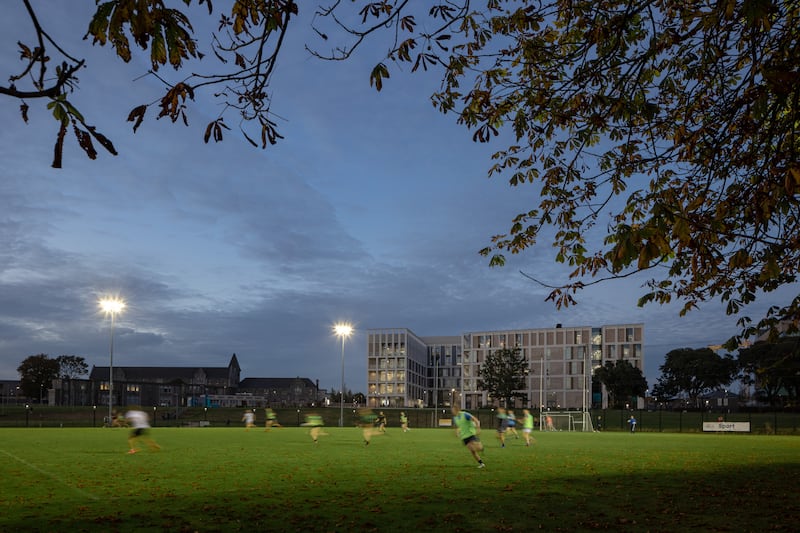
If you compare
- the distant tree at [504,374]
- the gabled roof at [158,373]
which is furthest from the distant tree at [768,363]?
the gabled roof at [158,373]

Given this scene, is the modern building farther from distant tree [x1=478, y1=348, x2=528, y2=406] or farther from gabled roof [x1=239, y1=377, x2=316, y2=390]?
gabled roof [x1=239, y1=377, x2=316, y2=390]

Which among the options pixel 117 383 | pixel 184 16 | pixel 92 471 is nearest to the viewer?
pixel 184 16

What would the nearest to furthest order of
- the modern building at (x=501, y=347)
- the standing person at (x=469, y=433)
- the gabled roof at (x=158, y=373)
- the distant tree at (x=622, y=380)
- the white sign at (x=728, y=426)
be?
1. the standing person at (x=469, y=433)
2. the white sign at (x=728, y=426)
3. the distant tree at (x=622, y=380)
4. the modern building at (x=501, y=347)
5. the gabled roof at (x=158, y=373)

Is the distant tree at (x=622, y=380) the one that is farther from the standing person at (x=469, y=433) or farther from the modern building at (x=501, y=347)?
the standing person at (x=469, y=433)

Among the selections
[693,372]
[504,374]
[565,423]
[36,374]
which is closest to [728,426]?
[565,423]

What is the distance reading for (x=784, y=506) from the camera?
12.9 m

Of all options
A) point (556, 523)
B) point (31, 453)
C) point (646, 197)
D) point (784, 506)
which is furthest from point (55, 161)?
point (31, 453)

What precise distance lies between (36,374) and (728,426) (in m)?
143

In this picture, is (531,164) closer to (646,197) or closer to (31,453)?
(646,197)

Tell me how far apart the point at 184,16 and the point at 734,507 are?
13473 mm

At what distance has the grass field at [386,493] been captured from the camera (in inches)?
425

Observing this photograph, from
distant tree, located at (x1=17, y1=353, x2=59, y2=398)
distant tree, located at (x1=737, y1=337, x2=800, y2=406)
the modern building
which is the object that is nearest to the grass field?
distant tree, located at (x1=737, y1=337, x2=800, y2=406)

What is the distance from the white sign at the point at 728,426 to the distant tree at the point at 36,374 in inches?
5352

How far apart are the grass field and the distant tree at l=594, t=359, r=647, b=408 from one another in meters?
105
